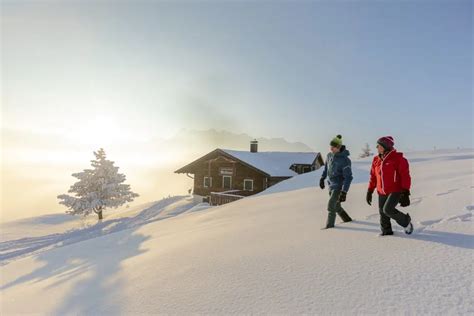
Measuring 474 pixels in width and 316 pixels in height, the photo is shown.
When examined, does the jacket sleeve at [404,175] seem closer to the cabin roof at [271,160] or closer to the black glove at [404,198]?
the black glove at [404,198]

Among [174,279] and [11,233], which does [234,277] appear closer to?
[174,279]

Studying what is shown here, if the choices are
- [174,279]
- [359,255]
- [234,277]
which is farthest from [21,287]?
[359,255]

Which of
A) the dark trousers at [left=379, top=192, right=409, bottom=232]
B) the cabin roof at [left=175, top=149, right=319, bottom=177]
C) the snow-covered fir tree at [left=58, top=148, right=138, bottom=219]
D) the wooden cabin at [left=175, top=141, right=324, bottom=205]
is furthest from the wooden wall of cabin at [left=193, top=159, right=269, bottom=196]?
the dark trousers at [left=379, top=192, right=409, bottom=232]

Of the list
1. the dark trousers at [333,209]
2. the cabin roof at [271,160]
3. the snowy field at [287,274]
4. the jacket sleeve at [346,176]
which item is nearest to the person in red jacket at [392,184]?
the snowy field at [287,274]

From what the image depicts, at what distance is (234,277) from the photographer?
137 inches

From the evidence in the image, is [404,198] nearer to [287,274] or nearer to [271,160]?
[287,274]

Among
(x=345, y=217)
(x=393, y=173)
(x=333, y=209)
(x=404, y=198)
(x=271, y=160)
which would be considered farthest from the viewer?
(x=271, y=160)

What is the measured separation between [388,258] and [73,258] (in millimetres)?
6986

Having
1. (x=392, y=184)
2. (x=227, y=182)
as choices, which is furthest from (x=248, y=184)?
(x=392, y=184)

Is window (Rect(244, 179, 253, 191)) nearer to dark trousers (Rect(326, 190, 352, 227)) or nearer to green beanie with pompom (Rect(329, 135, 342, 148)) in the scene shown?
→ dark trousers (Rect(326, 190, 352, 227))

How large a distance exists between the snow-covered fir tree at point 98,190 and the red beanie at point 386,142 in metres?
27.3

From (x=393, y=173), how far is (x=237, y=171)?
2457 centimetres

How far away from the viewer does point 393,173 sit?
14.4ft

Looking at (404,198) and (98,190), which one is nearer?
(404,198)
